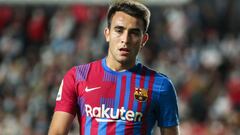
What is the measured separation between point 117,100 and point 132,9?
62 centimetres

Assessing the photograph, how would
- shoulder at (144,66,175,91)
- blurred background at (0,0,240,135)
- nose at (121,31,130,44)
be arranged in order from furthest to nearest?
blurred background at (0,0,240,135) < shoulder at (144,66,175,91) < nose at (121,31,130,44)

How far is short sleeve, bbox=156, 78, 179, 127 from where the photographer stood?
5125mm

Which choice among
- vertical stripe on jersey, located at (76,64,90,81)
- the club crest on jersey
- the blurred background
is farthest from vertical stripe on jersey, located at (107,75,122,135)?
the blurred background

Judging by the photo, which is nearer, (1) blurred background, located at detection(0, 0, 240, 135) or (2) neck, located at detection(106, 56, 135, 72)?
(2) neck, located at detection(106, 56, 135, 72)

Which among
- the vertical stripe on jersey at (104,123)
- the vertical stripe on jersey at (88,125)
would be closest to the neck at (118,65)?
the vertical stripe on jersey at (104,123)

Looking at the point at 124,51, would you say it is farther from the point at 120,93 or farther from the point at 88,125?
the point at 88,125

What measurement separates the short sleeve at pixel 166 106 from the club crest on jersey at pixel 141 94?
0.10 meters

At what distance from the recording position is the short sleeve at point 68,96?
16.8 ft

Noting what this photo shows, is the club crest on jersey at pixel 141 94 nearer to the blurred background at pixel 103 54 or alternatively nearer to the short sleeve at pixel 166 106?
the short sleeve at pixel 166 106

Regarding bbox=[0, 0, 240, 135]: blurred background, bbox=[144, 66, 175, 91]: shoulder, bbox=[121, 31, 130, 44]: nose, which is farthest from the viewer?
bbox=[0, 0, 240, 135]: blurred background

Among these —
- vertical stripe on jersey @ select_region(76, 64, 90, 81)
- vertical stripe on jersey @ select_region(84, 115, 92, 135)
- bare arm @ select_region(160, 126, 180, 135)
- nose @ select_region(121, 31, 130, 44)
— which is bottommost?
bare arm @ select_region(160, 126, 180, 135)

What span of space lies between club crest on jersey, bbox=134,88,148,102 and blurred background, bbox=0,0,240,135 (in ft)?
23.0

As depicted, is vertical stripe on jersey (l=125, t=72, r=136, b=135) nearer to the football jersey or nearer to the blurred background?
the football jersey

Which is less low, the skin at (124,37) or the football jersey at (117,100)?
the skin at (124,37)
